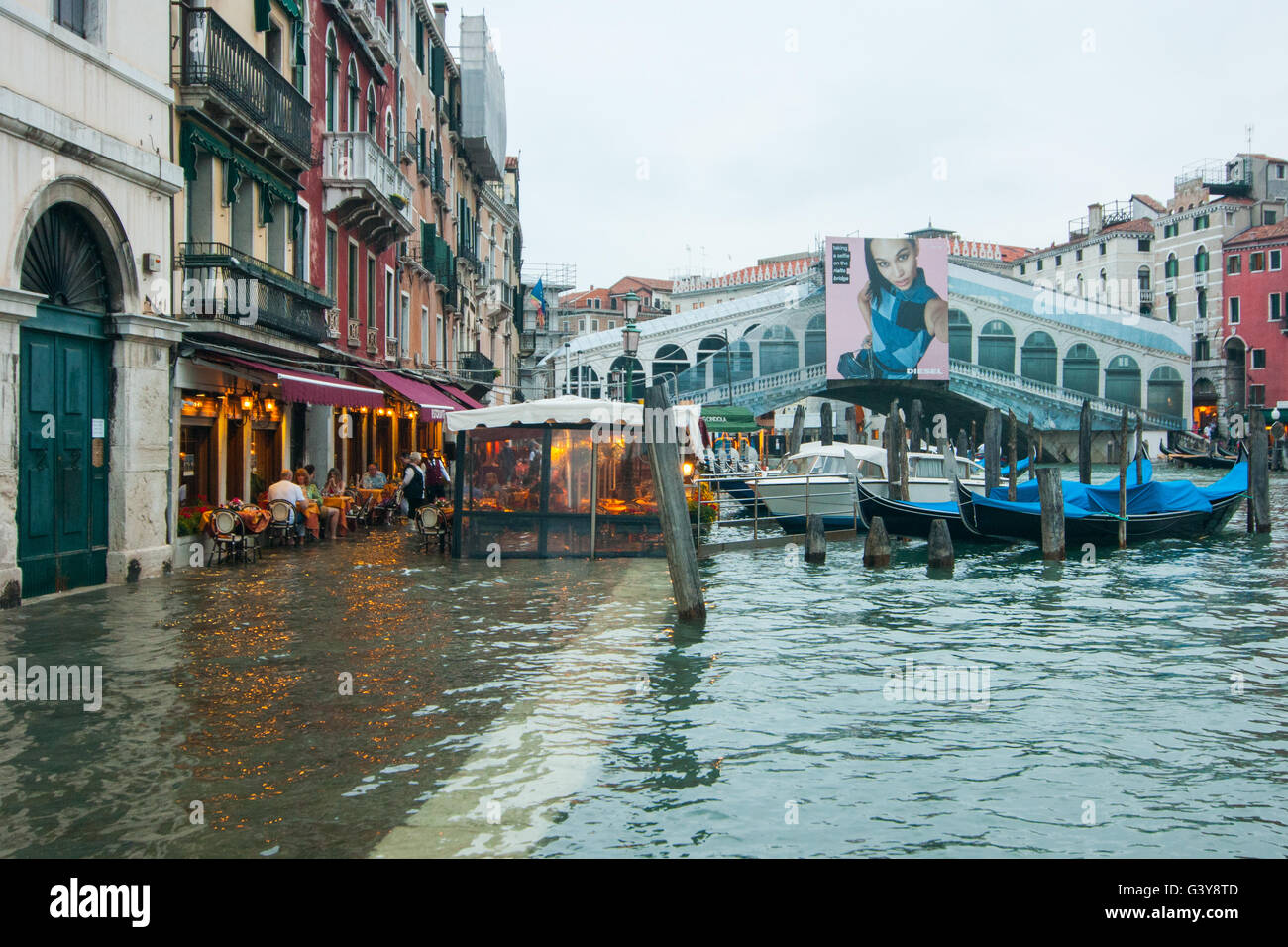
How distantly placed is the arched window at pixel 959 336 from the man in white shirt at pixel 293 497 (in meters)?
45.0

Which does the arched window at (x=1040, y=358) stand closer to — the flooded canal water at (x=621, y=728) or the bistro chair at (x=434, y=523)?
the bistro chair at (x=434, y=523)

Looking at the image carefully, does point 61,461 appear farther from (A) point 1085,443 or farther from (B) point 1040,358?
(B) point 1040,358

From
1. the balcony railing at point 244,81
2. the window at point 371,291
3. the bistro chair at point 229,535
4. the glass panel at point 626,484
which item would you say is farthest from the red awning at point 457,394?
the bistro chair at point 229,535

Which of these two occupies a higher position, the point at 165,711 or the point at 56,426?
the point at 56,426

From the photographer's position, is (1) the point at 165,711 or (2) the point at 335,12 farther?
(2) the point at 335,12

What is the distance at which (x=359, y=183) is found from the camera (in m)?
18.6

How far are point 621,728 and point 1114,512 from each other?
15055mm

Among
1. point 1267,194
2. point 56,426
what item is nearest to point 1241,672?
point 56,426

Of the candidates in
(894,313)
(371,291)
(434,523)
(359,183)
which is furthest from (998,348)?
(434,523)

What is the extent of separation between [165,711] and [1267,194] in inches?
2636
